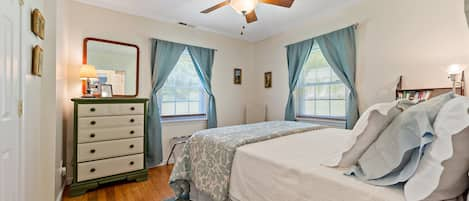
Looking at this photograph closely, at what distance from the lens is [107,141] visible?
97.3 inches

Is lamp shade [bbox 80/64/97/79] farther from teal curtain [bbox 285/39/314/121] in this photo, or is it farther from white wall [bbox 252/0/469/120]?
white wall [bbox 252/0/469/120]

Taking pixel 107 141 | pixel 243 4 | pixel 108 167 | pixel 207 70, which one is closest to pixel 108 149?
pixel 107 141

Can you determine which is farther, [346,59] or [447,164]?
[346,59]

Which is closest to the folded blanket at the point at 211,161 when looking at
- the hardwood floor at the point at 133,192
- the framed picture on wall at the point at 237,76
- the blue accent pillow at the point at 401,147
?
the hardwood floor at the point at 133,192

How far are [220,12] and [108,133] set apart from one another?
7.37 feet

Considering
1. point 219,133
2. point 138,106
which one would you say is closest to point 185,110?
point 138,106

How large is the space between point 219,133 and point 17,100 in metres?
1.40

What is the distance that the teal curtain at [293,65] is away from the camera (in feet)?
11.3

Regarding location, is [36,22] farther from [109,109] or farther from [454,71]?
[454,71]

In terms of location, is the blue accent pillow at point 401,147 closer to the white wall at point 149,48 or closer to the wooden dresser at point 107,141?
the wooden dresser at point 107,141

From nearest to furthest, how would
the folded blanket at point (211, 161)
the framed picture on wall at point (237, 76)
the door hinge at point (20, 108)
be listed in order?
the door hinge at point (20, 108) → the folded blanket at point (211, 161) → the framed picture on wall at point (237, 76)

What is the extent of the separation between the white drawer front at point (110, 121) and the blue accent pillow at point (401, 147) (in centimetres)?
248

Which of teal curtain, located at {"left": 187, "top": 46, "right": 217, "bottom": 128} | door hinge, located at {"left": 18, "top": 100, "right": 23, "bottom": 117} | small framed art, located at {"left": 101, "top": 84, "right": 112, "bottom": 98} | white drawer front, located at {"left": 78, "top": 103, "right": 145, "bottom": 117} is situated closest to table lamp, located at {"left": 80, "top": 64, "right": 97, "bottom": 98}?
small framed art, located at {"left": 101, "top": 84, "right": 112, "bottom": 98}

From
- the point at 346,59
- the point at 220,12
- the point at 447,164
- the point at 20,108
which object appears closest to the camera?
the point at 447,164
